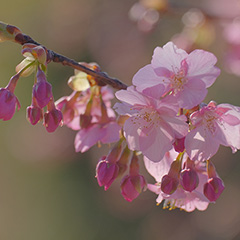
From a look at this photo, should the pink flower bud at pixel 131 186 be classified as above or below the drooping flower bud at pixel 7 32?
below

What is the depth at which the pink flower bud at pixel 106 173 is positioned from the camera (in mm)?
925

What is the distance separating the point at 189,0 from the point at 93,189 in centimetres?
202

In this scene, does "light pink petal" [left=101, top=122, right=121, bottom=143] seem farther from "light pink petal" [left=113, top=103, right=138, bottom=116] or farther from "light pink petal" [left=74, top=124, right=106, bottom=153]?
"light pink petal" [left=113, top=103, right=138, bottom=116]

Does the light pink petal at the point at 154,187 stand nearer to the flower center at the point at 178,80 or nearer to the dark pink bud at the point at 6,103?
the flower center at the point at 178,80

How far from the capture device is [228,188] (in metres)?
3.30

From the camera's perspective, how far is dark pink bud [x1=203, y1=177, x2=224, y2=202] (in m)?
0.90

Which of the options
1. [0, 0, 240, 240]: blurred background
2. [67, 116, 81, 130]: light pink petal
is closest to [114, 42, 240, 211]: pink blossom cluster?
[67, 116, 81, 130]: light pink petal

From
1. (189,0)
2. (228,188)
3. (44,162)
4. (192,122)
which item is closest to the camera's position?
(192,122)

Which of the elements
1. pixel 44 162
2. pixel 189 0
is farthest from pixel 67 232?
pixel 189 0

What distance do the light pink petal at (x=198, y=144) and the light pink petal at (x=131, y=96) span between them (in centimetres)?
13

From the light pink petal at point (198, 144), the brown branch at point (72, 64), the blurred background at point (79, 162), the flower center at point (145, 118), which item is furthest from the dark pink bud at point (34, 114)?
the blurred background at point (79, 162)

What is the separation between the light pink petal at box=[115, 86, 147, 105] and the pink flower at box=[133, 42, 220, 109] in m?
0.02

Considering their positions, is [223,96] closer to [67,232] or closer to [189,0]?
[189,0]

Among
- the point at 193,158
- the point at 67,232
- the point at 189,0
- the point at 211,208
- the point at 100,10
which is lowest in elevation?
the point at 67,232
